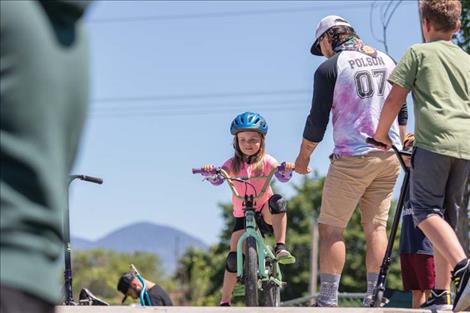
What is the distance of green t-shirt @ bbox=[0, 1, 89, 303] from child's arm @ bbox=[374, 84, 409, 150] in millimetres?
4150

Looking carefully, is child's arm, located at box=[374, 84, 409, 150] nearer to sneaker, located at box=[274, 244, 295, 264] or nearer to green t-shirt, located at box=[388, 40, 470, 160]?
green t-shirt, located at box=[388, 40, 470, 160]

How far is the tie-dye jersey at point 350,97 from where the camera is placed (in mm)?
7215

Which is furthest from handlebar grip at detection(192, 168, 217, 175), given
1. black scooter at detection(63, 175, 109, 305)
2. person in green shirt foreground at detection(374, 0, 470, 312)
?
person in green shirt foreground at detection(374, 0, 470, 312)

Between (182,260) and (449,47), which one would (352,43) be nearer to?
(449,47)

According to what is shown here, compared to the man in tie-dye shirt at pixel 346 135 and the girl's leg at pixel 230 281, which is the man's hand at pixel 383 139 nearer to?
the man in tie-dye shirt at pixel 346 135

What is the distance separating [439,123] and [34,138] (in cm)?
411

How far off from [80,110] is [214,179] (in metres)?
→ 6.04

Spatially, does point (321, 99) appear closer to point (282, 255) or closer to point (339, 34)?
point (339, 34)

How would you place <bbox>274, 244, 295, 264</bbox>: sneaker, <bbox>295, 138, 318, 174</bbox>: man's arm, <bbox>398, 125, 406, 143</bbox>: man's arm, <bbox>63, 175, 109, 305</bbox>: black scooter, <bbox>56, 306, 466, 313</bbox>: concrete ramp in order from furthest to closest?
<bbox>274, 244, 295, 264</bbox>: sneaker, <bbox>63, 175, 109, 305</bbox>: black scooter, <bbox>398, 125, 406, 143</bbox>: man's arm, <bbox>295, 138, 318, 174</bbox>: man's arm, <bbox>56, 306, 466, 313</bbox>: concrete ramp

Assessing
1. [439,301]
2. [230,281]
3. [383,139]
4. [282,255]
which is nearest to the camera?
[439,301]

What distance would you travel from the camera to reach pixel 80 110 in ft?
7.82

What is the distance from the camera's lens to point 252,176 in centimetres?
842

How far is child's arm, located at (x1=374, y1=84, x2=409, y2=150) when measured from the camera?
6285 mm

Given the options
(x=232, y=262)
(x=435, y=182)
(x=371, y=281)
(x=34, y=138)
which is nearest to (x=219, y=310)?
(x=435, y=182)
